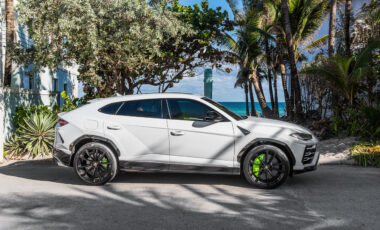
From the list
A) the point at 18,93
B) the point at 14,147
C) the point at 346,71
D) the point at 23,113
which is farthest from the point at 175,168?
the point at 346,71

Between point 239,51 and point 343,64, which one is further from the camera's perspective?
point 239,51

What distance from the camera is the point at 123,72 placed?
1445cm

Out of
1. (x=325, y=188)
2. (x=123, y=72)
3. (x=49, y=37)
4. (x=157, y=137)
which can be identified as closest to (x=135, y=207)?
(x=157, y=137)

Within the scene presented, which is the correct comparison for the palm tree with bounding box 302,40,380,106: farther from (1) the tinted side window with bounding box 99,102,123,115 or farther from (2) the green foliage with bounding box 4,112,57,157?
(2) the green foliage with bounding box 4,112,57,157

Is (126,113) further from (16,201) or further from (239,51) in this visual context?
(239,51)

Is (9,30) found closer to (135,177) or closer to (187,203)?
(135,177)

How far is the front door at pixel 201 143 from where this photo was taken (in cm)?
612

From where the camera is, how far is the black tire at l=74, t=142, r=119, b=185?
6305 mm

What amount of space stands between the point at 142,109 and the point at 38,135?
510 cm

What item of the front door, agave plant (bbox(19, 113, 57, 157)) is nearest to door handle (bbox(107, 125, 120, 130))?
the front door

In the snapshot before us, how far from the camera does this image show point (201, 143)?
6137mm

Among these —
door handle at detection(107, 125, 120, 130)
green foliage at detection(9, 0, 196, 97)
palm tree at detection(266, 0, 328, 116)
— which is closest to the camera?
door handle at detection(107, 125, 120, 130)

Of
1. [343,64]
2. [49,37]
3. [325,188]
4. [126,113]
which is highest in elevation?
[49,37]

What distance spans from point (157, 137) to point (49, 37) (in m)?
6.37
